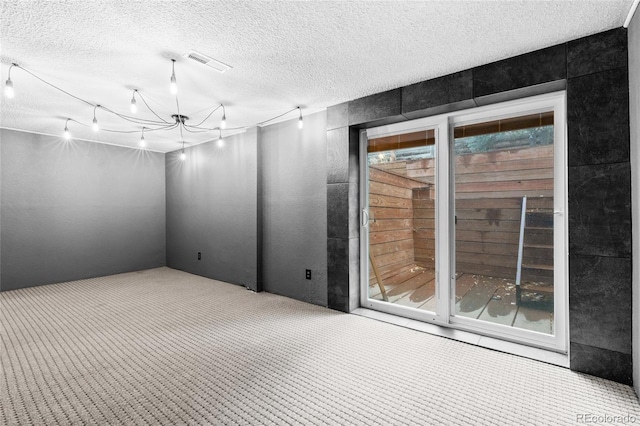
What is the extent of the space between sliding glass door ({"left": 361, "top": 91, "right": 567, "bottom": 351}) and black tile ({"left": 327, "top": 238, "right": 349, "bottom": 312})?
0.81 feet

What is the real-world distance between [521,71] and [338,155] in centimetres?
177

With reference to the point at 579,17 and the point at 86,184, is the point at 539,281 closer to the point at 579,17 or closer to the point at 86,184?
the point at 579,17

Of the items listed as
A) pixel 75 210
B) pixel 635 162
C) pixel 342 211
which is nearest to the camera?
pixel 635 162

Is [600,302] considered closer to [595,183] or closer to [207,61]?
[595,183]

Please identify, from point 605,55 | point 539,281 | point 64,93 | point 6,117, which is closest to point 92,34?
point 64,93

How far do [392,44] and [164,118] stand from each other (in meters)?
2.97

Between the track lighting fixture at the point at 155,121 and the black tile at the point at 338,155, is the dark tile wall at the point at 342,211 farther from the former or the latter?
the track lighting fixture at the point at 155,121

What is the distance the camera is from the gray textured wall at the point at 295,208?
369 centimetres

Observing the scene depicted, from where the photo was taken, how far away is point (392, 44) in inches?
88.0

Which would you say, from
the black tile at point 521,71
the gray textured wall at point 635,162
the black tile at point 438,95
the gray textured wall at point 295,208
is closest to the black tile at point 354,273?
the gray textured wall at point 295,208

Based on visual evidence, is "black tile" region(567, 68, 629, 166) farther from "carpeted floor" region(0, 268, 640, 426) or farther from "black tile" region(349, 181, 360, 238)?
"black tile" region(349, 181, 360, 238)

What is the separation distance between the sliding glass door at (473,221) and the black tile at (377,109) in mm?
217

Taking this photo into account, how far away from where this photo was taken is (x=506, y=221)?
2.70m

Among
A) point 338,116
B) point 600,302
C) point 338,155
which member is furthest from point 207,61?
point 600,302
